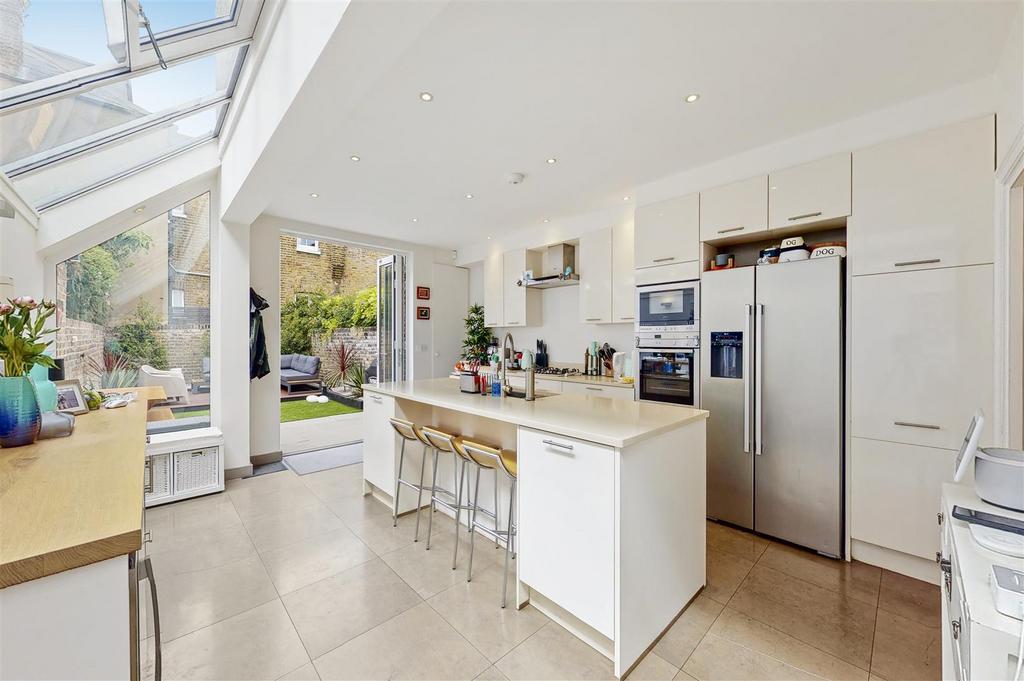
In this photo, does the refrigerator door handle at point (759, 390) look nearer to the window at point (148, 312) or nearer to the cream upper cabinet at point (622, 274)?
the cream upper cabinet at point (622, 274)

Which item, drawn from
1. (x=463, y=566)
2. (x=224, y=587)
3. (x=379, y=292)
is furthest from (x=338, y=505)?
(x=379, y=292)

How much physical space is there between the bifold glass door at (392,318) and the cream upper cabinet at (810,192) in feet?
14.6

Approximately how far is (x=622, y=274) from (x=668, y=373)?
1233 millimetres

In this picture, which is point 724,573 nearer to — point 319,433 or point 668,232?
point 668,232

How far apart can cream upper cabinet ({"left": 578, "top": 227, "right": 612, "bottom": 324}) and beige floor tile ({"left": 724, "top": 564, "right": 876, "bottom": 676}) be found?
2.52m

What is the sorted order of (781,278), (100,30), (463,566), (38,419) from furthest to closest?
1. (781,278)
2. (463,566)
3. (100,30)
4. (38,419)

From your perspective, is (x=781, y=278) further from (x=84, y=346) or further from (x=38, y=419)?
(x=84, y=346)

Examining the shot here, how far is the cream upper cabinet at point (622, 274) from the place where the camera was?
397cm

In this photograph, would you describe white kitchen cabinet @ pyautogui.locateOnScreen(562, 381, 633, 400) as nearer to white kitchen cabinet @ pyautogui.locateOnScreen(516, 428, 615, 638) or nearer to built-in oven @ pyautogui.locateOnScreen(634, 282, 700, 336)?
built-in oven @ pyautogui.locateOnScreen(634, 282, 700, 336)

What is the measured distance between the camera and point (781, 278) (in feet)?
8.62

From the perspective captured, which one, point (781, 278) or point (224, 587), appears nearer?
A: point (224, 587)

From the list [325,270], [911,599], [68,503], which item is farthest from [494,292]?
[325,270]

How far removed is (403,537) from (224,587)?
0.97 meters

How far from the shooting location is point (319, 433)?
556 cm
